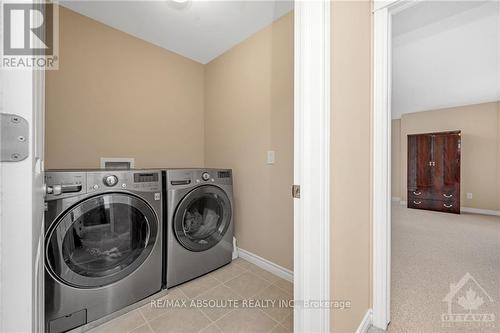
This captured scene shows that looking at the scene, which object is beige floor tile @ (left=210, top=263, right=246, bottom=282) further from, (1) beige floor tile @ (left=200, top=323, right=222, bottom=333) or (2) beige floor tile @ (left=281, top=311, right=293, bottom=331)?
(2) beige floor tile @ (left=281, top=311, right=293, bottom=331)

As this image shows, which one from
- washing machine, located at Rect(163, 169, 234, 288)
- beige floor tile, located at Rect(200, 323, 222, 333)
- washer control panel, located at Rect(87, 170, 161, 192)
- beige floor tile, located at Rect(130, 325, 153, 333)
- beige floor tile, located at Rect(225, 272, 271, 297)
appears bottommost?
beige floor tile, located at Rect(200, 323, 222, 333)

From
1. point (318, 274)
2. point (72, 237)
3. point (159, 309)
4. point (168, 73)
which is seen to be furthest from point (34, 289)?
point (168, 73)

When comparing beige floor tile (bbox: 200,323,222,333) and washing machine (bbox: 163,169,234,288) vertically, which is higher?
washing machine (bbox: 163,169,234,288)

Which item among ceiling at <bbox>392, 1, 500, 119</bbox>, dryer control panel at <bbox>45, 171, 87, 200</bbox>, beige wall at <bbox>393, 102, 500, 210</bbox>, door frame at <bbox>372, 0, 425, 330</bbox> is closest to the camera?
dryer control panel at <bbox>45, 171, 87, 200</bbox>

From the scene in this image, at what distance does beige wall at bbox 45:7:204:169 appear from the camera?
1730 millimetres

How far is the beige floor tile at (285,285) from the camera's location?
5.50 feet

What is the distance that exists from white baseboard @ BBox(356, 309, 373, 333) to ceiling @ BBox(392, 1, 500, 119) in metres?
2.18

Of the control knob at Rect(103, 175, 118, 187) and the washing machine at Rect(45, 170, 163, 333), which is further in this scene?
the control knob at Rect(103, 175, 118, 187)

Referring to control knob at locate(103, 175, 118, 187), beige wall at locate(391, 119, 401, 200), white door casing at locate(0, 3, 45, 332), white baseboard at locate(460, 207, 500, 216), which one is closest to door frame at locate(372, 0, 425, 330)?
white door casing at locate(0, 3, 45, 332)

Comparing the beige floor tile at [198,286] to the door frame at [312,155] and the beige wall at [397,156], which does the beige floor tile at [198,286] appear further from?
the beige wall at [397,156]

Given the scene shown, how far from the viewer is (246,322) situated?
1336 mm

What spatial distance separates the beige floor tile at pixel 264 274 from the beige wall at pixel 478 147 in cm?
526

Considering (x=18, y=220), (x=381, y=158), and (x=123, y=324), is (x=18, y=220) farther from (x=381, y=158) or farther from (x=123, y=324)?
(x=381, y=158)

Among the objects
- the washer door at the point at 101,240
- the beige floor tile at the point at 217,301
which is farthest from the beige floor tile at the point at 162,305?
the washer door at the point at 101,240
